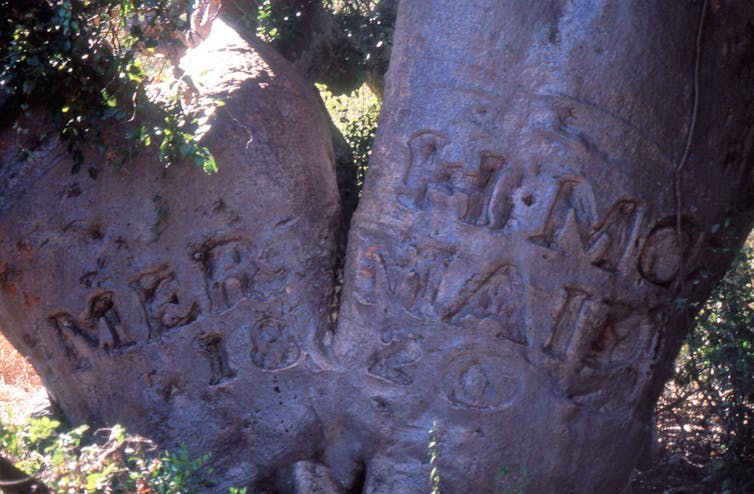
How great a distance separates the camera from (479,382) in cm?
345

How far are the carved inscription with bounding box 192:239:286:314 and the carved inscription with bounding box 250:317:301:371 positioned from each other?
0.12m

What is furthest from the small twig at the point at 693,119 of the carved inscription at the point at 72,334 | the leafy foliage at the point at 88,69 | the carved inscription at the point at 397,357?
the carved inscription at the point at 72,334

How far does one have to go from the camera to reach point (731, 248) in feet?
11.8

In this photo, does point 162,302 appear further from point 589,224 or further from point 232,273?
point 589,224

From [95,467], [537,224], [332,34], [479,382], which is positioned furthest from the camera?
[332,34]

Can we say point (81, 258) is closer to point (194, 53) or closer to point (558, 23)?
point (194, 53)

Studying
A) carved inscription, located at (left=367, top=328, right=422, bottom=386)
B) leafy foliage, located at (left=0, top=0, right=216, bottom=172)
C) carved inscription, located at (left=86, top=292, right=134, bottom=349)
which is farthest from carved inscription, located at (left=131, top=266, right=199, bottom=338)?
carved inscription, located at (left=367, top=328, right=422, bottom=386)

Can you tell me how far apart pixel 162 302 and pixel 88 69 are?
36.7 inches

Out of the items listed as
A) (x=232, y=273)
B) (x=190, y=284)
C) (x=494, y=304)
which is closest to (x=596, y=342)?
(x=494, y=304)

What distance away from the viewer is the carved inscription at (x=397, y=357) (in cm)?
349

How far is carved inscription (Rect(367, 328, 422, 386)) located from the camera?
3.49 metres

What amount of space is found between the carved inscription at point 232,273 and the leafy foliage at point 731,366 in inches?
68.9

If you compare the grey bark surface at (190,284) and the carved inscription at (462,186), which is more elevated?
the carved inscription at (462,186)

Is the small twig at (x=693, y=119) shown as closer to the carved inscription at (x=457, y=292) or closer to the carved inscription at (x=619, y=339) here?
the carved inscription at (x=619, y=339)
